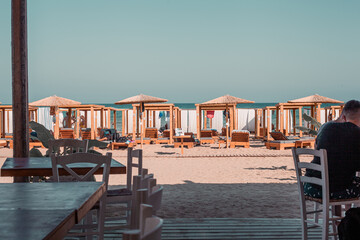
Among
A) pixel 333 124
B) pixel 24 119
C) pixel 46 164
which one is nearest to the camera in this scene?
pixel 333 124

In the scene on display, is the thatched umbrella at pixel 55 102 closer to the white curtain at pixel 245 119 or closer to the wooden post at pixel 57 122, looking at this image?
the wooden post at pixel 57 122

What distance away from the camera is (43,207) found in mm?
1617

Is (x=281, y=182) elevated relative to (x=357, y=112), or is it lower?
lower

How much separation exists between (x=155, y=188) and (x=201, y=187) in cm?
564

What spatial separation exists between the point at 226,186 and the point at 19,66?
14.0 ft

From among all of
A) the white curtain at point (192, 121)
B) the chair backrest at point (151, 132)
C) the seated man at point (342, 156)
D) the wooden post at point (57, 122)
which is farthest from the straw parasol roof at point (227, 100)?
the seated man at point (342, 156)

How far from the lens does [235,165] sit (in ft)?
34.1

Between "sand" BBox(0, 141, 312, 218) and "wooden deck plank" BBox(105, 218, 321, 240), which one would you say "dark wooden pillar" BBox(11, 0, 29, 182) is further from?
"sand" BBox(0, 141, 312, 218)

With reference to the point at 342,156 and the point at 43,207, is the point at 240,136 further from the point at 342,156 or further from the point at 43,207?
the point at 43,207

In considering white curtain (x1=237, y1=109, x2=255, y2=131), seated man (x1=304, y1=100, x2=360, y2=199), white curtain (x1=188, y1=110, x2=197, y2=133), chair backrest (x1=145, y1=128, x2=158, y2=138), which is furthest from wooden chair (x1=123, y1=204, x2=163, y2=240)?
white curtain (x1=237, y1=109, x2=255, y2=131)

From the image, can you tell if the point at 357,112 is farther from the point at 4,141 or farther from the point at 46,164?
the point at 4,141

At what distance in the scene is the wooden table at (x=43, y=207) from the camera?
1.26 metres

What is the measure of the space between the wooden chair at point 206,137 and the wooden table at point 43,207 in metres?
16.4

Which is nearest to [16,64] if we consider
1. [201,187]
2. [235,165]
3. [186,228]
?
[186,228]
